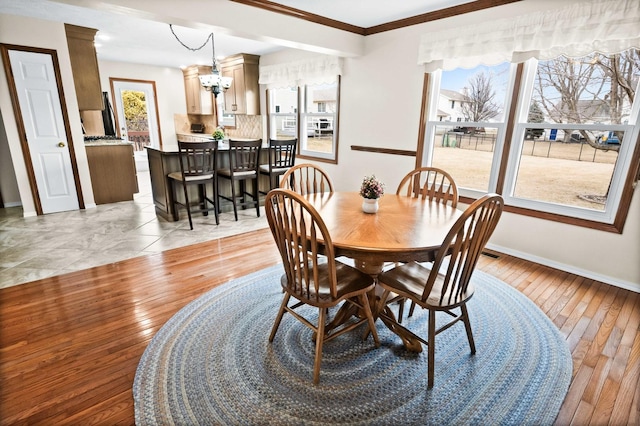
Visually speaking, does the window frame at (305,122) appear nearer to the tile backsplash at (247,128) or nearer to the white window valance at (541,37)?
the tile backsplash at (247,128)

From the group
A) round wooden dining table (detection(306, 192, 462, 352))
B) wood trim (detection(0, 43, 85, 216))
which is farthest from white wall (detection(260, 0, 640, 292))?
wood trim (detection(0, 43, 85, 216))

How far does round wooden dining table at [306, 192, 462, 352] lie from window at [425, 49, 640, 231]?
144 centimetres

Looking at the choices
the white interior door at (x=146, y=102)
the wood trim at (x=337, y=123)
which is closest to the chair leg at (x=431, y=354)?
the wood trim at (x=337, y=123)

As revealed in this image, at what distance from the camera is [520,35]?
279 centimetres

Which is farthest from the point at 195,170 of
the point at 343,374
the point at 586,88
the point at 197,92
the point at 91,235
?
the point at 197,92

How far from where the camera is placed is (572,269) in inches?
113

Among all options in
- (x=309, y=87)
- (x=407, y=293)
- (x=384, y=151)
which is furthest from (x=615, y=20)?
(x=309, y=87)

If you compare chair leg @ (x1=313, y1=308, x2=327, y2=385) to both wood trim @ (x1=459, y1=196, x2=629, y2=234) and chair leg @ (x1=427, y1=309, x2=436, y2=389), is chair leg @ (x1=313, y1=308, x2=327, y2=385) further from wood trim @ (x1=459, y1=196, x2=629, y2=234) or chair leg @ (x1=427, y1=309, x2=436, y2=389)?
wood trim @ (x1=459, y1=196, x2=629, y2=234)

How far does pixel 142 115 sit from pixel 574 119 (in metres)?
7.76

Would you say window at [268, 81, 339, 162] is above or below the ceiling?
below

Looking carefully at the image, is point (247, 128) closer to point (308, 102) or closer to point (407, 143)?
point (308, 102)

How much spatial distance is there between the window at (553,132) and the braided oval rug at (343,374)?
1.35 m

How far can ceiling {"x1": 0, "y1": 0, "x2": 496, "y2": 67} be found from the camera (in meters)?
3.22

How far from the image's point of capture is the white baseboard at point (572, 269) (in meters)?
2.62
